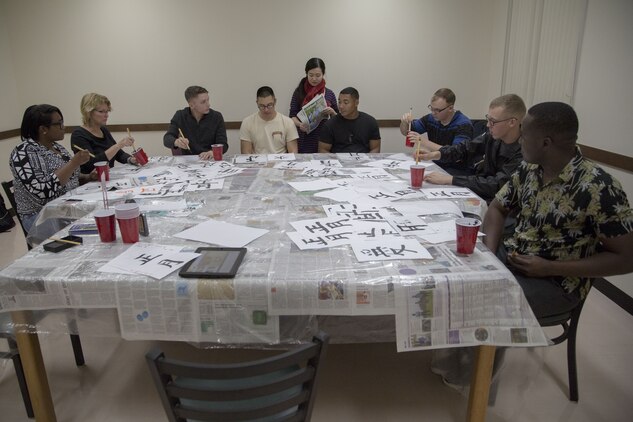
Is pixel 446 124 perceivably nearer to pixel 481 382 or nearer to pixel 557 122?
pixel 557 122

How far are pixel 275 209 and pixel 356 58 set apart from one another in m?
2.83

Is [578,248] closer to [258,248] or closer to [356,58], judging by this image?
[258,248]

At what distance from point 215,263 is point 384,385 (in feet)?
3.17

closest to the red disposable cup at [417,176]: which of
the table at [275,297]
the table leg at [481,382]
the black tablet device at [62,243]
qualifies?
the table at [275,297]

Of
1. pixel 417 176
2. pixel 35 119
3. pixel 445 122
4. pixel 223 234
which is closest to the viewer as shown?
pixel 223 234

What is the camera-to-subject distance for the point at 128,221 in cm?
145

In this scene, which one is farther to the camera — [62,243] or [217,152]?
[217,152]

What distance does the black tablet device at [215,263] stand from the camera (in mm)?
1238

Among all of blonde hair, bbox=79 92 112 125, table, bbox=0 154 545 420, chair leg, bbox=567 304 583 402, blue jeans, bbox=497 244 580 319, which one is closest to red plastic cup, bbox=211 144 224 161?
blonde hair, bbox=79 92 112 125

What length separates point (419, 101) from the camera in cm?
432

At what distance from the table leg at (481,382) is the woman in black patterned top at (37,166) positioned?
205 centimetres

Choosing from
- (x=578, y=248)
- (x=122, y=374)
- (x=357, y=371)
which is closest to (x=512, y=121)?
(x=578, y=248)

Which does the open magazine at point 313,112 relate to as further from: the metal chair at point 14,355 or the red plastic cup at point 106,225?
the metal chair at point 14,355

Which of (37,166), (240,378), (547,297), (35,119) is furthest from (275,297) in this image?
(35,119)
